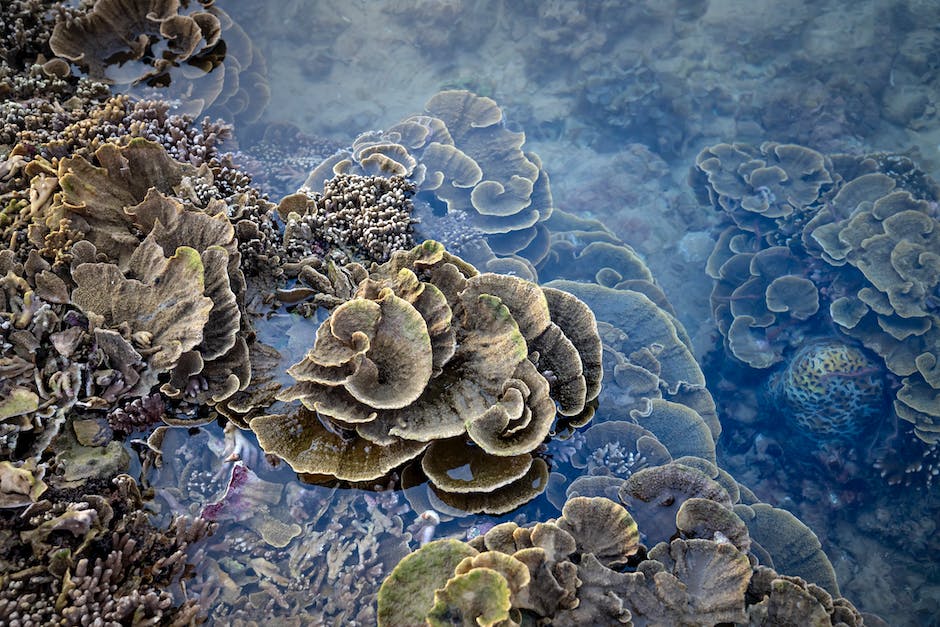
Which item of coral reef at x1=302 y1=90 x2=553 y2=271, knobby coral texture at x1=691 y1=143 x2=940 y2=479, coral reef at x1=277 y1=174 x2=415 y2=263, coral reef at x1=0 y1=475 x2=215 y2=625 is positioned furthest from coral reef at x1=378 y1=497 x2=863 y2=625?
knobby coral texture at x1=691 y1=143 x2=940 y2=479

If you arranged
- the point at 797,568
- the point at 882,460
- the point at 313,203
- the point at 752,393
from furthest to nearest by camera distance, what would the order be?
the point at 752,393, the point at 882,460, the point at 313,203, the point at 797,568

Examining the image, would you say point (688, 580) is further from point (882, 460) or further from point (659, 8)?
point (659, 8)

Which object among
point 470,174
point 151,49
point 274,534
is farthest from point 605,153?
point 274,534

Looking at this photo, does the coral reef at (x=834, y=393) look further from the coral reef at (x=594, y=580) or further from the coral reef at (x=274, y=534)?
the coral reef at (x=274, y=534)

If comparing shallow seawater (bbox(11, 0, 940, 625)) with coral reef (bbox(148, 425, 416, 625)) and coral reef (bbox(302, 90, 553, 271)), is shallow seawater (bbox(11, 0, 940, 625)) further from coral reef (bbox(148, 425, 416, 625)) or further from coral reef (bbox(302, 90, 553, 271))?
coral reef (bbox(302, 90, 553, 271))

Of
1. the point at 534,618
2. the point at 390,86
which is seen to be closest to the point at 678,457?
the point at 534,618

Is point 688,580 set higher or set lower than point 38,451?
lower
